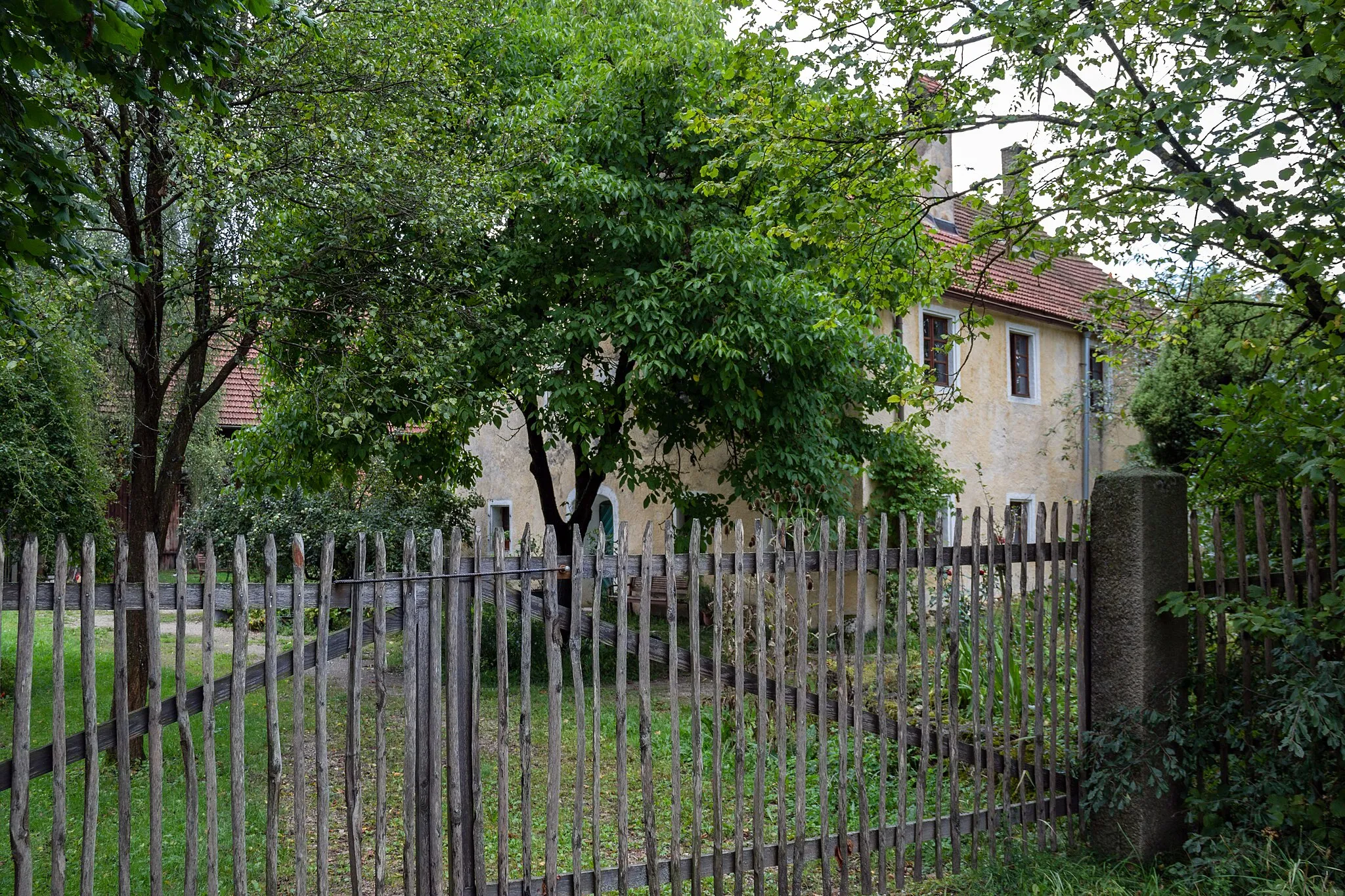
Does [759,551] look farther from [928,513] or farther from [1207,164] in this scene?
[928,513]

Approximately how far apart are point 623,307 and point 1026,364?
1047 cm

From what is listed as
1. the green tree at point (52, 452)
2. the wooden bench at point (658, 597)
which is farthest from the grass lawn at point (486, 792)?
the wooden bench at point (658, 597)

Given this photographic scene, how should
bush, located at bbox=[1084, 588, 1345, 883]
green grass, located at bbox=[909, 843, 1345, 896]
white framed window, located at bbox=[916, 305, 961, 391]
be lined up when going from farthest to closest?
1. white framed window, located at bbox=[916, 305, 961, 391]
2. bush, located at bbox=[1084, 588, 1345, 883]
3. green grass, located at bbox=[909, 843, 1345, 896]

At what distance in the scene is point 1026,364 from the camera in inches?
731

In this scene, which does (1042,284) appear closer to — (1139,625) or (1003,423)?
(1003,423)

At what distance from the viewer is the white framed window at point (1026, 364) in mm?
18297

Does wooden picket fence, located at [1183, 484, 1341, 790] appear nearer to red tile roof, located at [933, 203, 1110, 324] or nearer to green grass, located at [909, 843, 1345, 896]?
green grass, located at [909, 843, 1345, 896]

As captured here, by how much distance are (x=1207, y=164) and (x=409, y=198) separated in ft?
19.3

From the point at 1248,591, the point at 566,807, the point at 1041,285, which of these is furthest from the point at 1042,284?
the point at 566,807

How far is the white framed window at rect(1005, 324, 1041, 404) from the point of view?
720 inches

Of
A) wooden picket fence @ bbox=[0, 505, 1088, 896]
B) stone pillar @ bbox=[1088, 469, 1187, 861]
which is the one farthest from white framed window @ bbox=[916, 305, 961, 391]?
wooden picket fence @ bbox=[0, 505, 1088, 896]

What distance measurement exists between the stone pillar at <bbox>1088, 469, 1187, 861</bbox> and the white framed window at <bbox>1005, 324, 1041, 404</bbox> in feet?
43.3

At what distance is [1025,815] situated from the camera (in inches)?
216

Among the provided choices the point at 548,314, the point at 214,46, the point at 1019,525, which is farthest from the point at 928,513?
the point at 214,46
